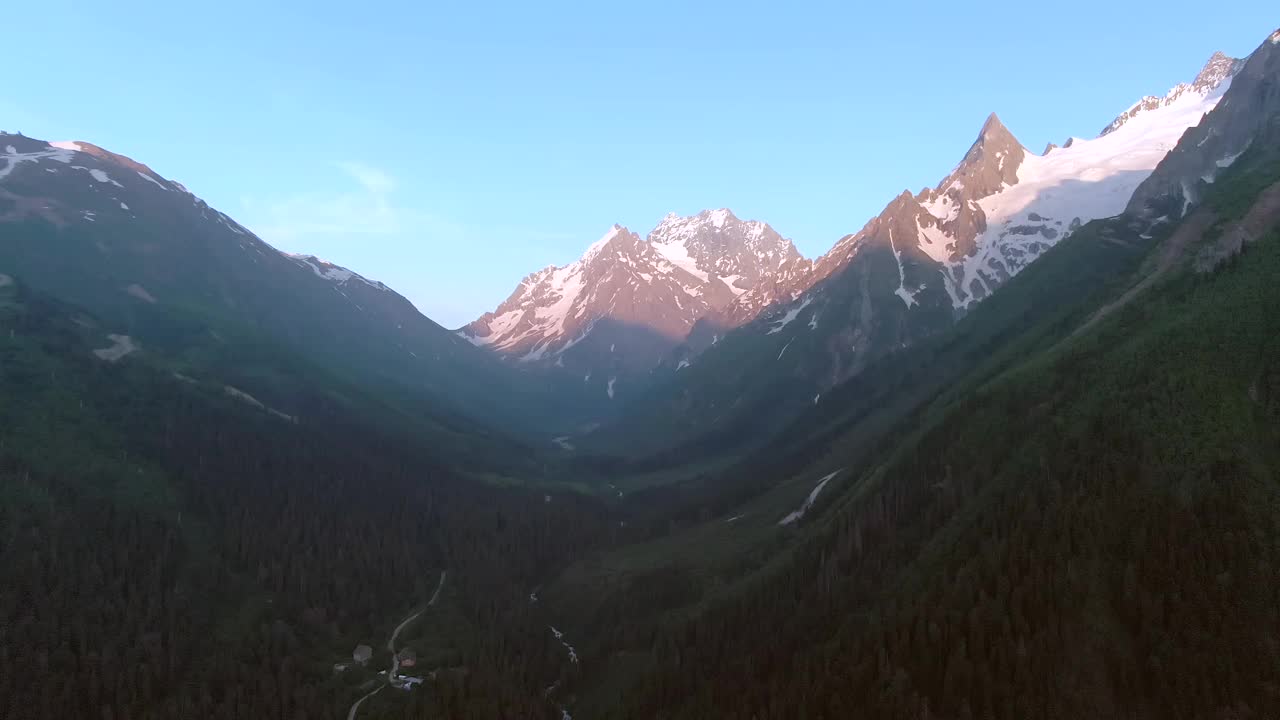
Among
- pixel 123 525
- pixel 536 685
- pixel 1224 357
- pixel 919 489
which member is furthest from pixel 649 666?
pixel 123 525

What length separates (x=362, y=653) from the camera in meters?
167

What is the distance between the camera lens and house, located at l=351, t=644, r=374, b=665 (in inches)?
6442

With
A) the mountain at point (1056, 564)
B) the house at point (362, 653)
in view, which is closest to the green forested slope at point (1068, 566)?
the mountain at point (1056, 564)

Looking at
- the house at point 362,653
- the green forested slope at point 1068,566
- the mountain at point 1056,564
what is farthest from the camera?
the house at point 362,653

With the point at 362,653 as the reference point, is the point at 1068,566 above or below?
above

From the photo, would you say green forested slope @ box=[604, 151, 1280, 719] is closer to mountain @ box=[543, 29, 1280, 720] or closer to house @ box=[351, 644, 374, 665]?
mountain @ box=[543, 29, 1280, 720]

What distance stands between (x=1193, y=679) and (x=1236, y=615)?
9.30 m

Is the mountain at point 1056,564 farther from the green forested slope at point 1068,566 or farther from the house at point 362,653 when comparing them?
the house at point 362,653

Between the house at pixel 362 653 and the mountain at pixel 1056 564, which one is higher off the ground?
the mountain at pixel 1056 564

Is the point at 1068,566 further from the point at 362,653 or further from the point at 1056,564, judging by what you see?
the point at 362,653

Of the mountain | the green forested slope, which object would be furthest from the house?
the green forested slope

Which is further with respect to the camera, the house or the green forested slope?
the house

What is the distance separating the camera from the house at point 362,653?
164 meters

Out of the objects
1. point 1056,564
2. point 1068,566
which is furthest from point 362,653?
point 1068,566
